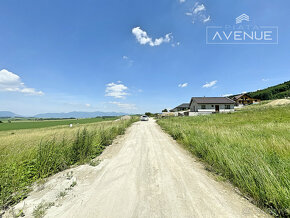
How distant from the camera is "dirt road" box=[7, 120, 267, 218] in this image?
2.03 metres

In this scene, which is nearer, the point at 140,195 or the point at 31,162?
the point at 140,195

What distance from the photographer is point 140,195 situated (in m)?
2.46

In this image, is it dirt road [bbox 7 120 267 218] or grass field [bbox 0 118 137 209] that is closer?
dirt road [bbox 7 120 267 218]

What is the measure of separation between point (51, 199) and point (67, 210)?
25.8 inches

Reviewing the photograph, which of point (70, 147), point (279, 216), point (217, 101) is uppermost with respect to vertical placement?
point (217, 101)

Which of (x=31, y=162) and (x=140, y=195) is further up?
(x=31, y=162)

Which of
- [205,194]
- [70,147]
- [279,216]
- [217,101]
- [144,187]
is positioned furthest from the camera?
[217,101]

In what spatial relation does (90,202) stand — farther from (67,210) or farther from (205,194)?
(205,194)

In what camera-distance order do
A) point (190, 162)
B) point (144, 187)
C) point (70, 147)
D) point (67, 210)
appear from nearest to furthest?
point (67, 210) < point (144, 187) < point (190, 162) < point (70, 147)

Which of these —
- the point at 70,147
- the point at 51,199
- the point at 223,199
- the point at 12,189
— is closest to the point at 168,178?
the point at 223,199

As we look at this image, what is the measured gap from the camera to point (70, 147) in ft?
15.3

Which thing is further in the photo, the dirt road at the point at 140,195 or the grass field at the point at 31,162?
the grass field at the point at 31,162

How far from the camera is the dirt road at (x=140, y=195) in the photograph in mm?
2033

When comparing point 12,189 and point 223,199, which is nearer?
point 223,199
